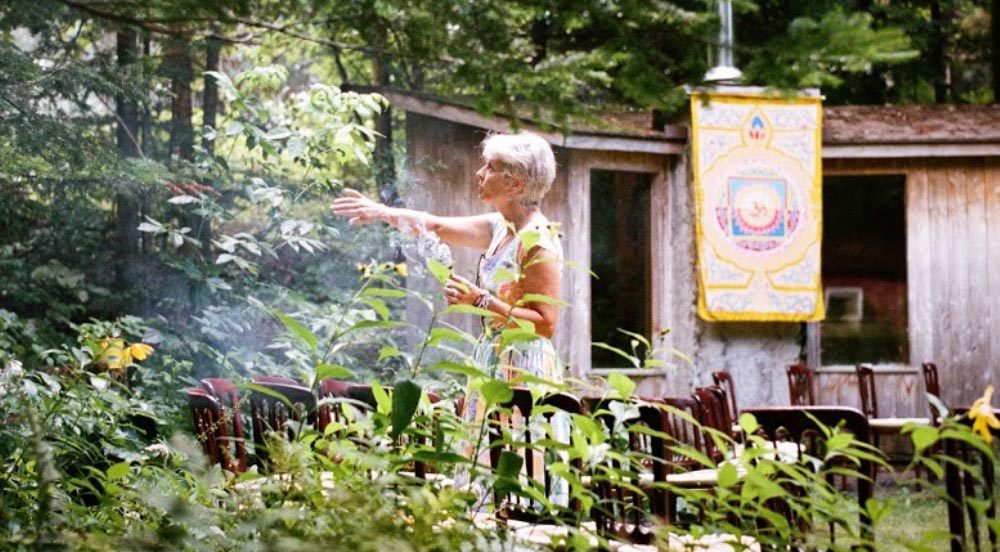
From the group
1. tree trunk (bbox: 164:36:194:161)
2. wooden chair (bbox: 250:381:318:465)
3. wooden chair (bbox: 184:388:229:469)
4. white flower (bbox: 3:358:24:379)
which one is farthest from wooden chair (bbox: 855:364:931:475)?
white flower (bbox: 3:358:24:379)

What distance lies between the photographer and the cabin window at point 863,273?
14.2 meters

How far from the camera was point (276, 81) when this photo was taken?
6.07m

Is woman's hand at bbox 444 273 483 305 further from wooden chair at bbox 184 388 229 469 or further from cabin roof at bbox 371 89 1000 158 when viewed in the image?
cabin roof at bbox 371 89 1000 158

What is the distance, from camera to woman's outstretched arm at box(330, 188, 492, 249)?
3.98 m

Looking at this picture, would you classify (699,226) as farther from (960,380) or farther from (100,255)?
(100,255)

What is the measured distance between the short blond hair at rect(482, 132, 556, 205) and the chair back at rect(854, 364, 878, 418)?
659cm

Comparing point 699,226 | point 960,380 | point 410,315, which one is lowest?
point 960,380

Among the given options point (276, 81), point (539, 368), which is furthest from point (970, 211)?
Answer: point (539, 368)

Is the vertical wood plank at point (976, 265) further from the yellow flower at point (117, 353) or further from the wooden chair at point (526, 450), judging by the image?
the wooden chair at point (526, 450)

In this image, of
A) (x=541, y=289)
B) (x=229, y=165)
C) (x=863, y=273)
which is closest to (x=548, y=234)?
(x=541, y=289)

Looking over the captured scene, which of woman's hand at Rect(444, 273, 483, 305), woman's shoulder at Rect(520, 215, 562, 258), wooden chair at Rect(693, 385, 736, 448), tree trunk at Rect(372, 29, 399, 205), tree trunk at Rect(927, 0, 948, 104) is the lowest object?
wooden chair at Rect(693, 385, 736, 448)

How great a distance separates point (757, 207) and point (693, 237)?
58 centimetres

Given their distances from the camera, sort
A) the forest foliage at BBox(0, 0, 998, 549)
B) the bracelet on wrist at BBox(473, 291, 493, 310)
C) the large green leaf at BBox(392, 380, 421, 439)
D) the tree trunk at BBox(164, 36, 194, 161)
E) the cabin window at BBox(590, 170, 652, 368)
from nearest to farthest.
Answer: the large green leaf at BBox(392, 380, 421, 439), the forest foliage at BBox(0, 0, 998, 549), the bracelet on wrist at BBox(473, 291, 493, 310), the tree trunk at BBox(164, 36, 194, 161), the cabin window at BBox(590, 170, 652, 368)

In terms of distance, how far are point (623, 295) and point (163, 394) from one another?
4952mm
